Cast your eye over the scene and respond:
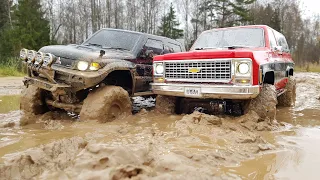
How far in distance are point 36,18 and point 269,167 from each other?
91.6 feet

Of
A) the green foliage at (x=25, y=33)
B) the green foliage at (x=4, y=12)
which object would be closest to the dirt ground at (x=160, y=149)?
the green foliage at (x=25, y=33)

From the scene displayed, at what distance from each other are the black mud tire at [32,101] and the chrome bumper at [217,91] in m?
2.28

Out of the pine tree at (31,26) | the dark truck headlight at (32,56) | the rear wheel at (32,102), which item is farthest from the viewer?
the pine tree at (31,26)

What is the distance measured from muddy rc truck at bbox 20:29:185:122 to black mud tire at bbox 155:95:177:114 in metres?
0.45

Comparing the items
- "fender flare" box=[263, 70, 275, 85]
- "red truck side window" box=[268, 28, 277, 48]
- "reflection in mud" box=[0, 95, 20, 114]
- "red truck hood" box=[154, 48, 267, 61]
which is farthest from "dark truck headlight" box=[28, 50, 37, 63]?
"red truck side window" box=[268, 28, 277, 48]

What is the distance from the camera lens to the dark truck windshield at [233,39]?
5.87m

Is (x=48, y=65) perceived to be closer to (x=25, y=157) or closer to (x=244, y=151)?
(x=25, y=157)

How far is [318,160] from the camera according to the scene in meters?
3.25

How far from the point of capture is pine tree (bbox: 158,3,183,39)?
42562 millimetres

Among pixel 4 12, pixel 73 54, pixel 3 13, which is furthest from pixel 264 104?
pixel 4 12

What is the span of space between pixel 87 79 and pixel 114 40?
1.96 m

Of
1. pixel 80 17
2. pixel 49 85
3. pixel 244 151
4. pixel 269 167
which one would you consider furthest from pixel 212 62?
pixel 80 17

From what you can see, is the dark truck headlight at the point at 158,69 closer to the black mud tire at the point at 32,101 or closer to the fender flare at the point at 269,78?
the fender flare at the point at 269,78

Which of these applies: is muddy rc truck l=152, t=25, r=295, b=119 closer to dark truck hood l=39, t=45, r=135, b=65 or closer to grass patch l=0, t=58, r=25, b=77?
dark truck hood l=39, t=45, r=135, b=65
